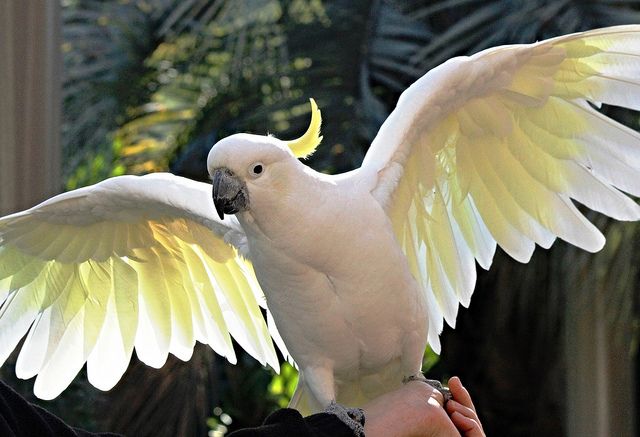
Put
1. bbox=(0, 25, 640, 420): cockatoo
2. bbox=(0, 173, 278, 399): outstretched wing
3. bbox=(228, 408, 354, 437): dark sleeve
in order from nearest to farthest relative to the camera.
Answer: bbox=(228, 408, 354, 437): dark sleeve < bbox=(0, 25, 640, 420): cockatoo < bbox=(0, 173, 278, 399): outstretched wing

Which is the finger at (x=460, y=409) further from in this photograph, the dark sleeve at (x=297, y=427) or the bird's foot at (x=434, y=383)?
the dark sleeve at (x=297, y=427)

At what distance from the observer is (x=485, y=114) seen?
1833 millimetres

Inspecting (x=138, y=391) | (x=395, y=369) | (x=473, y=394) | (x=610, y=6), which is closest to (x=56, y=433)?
(x=395, y=369)

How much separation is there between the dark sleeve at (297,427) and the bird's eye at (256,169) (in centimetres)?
44

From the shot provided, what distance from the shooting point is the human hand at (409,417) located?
140 cm

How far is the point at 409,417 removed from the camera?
1.43 m

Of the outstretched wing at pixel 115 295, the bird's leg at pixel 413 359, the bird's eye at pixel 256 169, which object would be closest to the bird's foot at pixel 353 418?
the bird's leg at pixel 413 359

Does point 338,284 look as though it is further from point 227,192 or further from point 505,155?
point 505,155

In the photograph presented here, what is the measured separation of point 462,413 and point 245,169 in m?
0.50

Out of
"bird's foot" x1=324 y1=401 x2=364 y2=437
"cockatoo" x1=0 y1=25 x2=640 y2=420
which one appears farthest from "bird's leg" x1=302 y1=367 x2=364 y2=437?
"bird's foot" x1=324 y1=401 x2=364 y2=437

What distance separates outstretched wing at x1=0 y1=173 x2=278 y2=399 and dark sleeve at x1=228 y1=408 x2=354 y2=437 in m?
0.79

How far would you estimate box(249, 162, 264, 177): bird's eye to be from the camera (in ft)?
5.08

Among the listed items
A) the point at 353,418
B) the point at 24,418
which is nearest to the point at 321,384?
the point at 353,418

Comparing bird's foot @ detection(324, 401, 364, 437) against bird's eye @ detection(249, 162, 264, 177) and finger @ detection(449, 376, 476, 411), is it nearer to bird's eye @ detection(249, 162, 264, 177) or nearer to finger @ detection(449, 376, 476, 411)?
finger @ detection(449, 376, 476, 411)
